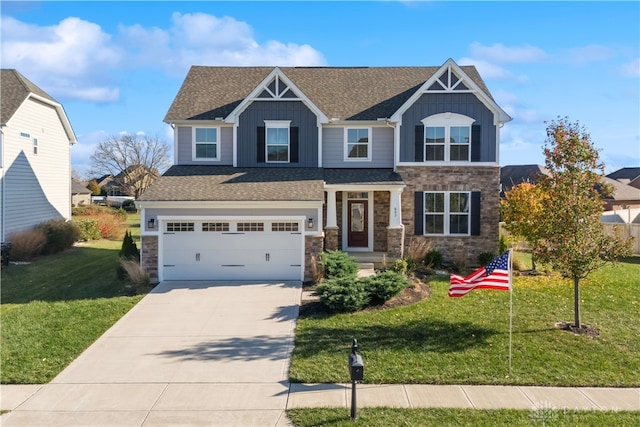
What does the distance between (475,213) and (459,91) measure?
473 centimetres

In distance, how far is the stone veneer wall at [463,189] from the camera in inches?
789

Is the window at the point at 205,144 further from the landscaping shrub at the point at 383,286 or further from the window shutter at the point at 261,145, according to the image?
the landscaping shrub at the point at 383,286

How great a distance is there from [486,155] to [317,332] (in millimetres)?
11618

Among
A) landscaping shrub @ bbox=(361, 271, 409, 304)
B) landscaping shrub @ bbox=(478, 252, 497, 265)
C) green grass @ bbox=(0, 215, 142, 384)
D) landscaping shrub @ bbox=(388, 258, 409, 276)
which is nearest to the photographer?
green grass @ bbox=(0, 215, 142, 384)

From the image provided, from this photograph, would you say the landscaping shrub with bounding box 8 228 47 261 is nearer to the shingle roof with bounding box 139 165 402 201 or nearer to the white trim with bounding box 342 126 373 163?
the shingle roof with bounding box 139 165 402 201

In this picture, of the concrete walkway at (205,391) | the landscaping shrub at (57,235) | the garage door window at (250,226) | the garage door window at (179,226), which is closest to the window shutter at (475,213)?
the garage door window at (250,226)

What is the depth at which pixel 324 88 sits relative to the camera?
914 inches

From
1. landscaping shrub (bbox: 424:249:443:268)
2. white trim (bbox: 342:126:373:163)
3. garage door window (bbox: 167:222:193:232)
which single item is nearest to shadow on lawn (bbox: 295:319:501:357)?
landscaping shrub (bbox: 424:249:443:268)

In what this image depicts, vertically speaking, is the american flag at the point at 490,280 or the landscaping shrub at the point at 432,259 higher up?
the american flag at the point at 490,280

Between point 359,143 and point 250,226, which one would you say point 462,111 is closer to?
point 359,143

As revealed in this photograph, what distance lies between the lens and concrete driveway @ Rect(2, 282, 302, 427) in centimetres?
799

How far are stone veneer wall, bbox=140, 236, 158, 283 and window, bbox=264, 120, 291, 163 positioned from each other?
5.80m

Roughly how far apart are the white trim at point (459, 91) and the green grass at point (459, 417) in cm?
1393

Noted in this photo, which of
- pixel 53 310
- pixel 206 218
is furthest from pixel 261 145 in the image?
pixel 53 310
